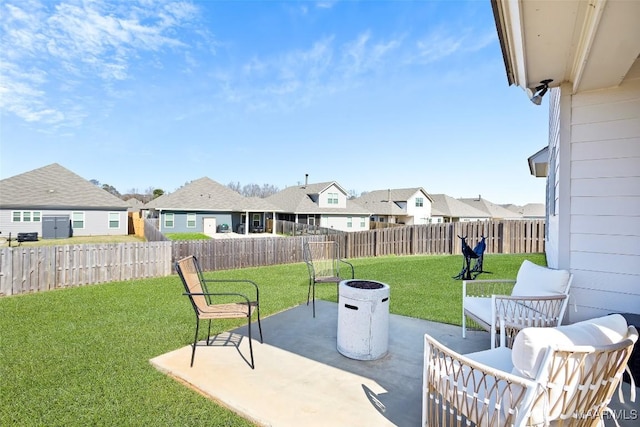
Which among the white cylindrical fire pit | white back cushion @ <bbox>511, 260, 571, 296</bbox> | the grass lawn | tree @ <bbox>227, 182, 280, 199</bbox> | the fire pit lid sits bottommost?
the grass lawn

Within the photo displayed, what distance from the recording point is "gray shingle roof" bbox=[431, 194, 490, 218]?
114ft

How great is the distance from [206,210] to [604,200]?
24846mm

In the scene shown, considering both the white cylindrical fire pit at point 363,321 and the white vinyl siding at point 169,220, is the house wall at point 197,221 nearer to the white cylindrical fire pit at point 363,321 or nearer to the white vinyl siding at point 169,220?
the white vinyl siding at point 169,220

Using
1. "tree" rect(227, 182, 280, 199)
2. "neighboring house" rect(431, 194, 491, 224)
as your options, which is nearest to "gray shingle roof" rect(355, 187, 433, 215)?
"neighboring house" rect(431, 194, 491, 224)

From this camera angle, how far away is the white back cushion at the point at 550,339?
1.56 metres

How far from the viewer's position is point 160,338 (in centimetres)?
404

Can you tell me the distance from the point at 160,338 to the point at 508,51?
5122 millimetres

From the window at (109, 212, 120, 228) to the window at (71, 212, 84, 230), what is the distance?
1.72 m

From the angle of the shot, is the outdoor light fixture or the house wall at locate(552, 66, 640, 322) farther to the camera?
the outdoor light fixture

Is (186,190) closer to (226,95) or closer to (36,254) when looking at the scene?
(226,95)

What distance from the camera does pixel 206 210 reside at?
24.7 metres

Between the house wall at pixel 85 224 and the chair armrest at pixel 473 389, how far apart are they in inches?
1055

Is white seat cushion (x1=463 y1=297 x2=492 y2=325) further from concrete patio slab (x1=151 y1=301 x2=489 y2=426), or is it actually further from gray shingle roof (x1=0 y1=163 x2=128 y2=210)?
gray shingle roof (x1=0 y1=163 x2=128 y2=210)

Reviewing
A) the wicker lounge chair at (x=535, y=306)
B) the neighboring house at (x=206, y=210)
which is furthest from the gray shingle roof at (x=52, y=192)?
the wicker lounge chair at (x=535, y=306)
